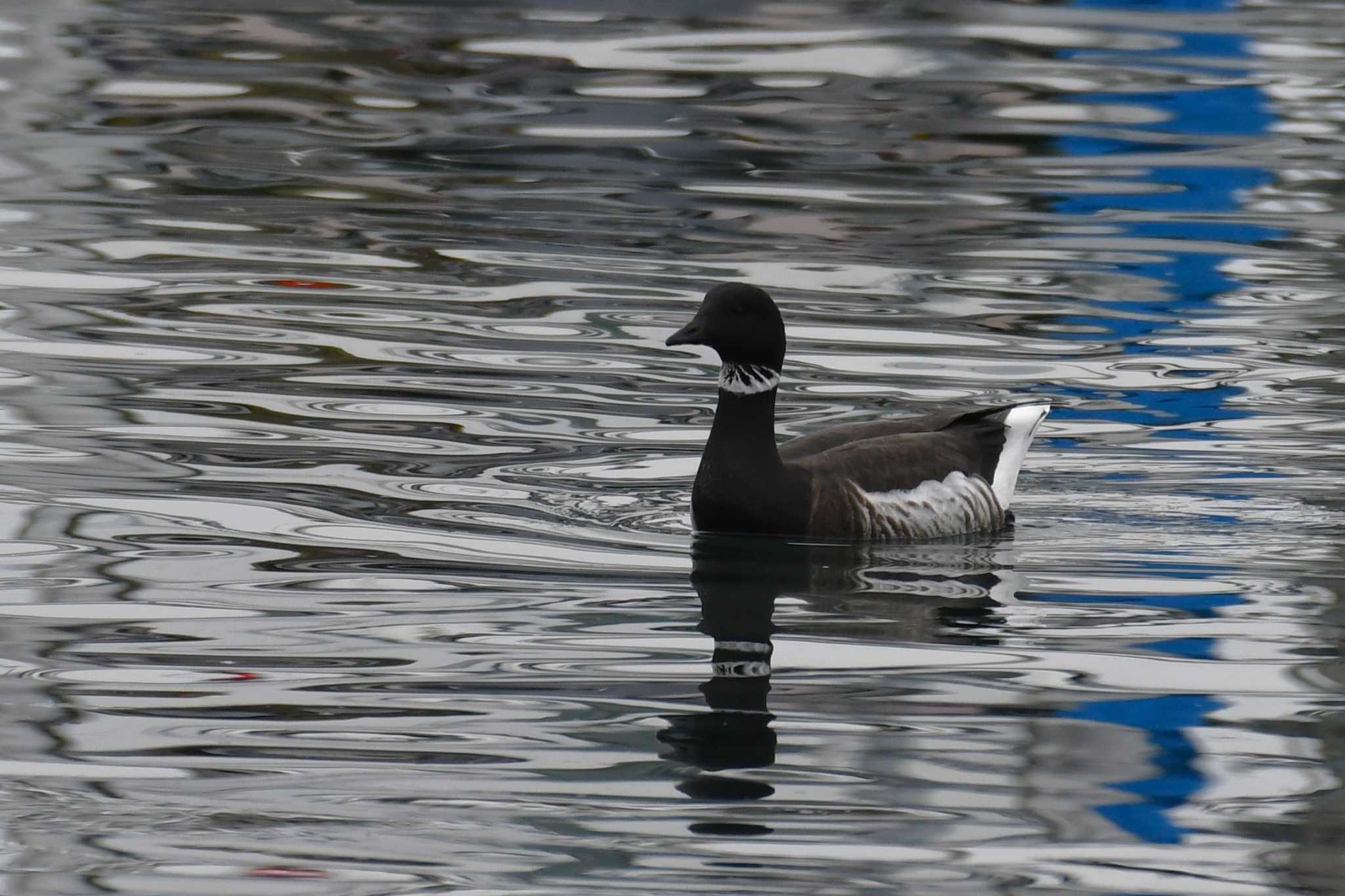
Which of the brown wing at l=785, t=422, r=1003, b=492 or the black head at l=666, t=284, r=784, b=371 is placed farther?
the brown wing at l=785, t=422, r=1003, b=492

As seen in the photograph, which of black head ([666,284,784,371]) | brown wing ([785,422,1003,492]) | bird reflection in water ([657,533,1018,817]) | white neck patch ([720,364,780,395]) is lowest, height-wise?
bird reflection in water ([657,533,1018,817])

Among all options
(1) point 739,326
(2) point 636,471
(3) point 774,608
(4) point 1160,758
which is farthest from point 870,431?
(4) point 1160,758

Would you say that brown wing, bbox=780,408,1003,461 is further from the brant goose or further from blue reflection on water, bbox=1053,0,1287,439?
blue reflection on water, bbox=1053,0,1287,439

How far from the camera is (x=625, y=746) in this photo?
7.07m

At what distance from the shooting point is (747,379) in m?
10.1

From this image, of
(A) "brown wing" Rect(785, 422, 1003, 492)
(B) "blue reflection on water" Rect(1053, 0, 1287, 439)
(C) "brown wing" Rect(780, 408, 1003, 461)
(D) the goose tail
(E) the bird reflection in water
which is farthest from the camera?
(B) "blue reflection on water" Rect(1053, 0, 1287, 439)

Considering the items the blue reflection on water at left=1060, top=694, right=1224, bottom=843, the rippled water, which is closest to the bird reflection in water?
the rippled water

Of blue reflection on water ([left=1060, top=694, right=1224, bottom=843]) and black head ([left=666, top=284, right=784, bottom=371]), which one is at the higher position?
black head ([left=666, top=284, right=784, bottom=371])

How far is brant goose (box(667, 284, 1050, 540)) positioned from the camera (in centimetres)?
988

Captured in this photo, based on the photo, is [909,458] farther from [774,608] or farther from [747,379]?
[774,608]

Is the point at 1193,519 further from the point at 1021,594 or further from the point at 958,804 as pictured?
the point at 958,804

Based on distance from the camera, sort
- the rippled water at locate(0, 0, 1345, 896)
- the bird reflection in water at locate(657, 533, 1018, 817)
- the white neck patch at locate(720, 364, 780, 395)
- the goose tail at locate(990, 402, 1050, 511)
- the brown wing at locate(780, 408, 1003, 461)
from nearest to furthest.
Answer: the rippled water at locate(0, 0, 1345, 896) → the bird reflection in water at locate(657, 533, 1018, 817) → the white neck patch at locate(720, 364, 780, 395) → the brown wing at locate(780, 408, 1003, 461) → the goose tail at locate(990, 402, 1050, 511)

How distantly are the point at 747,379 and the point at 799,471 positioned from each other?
46 cm

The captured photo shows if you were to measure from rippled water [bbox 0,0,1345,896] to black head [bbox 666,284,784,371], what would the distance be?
808mm
